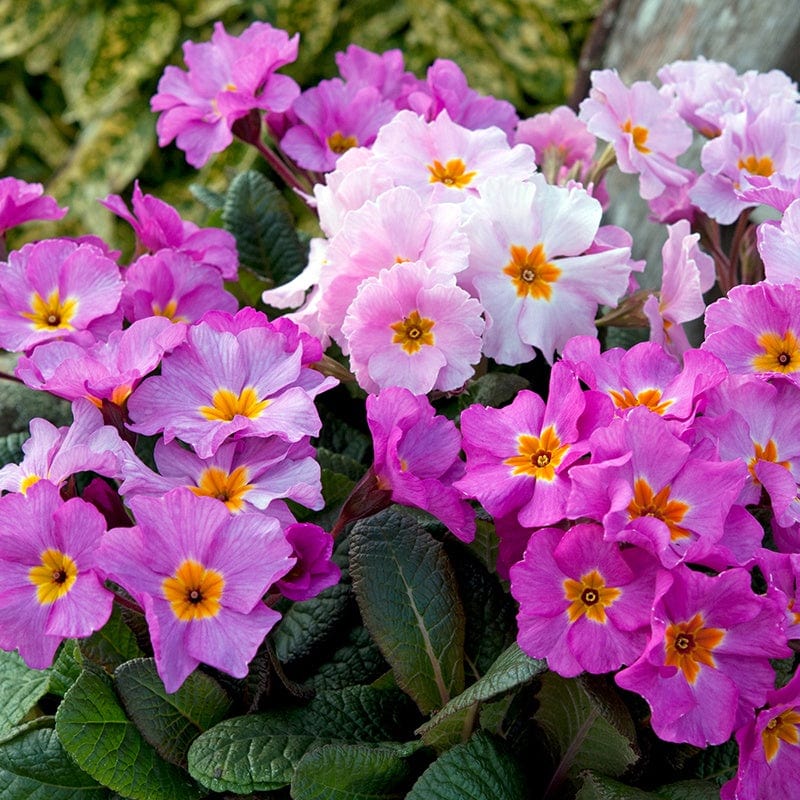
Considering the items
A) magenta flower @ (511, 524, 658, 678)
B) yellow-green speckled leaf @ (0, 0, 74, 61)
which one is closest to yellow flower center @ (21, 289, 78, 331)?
magenta flower @ (511, 524, 658, 678)

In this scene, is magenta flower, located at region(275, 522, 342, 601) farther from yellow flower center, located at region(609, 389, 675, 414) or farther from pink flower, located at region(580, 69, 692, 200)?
pink flower, located at region(580, 69, 692, 200)

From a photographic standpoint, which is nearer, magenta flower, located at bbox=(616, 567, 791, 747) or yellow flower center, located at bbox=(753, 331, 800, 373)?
magenta flower, located at bbox=(616, 567, 791, 747)

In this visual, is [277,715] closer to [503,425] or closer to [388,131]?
[503,425]

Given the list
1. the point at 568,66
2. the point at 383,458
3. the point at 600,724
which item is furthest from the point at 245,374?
the point at 568,66

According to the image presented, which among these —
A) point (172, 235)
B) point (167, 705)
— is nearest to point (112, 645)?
point (167, 705)

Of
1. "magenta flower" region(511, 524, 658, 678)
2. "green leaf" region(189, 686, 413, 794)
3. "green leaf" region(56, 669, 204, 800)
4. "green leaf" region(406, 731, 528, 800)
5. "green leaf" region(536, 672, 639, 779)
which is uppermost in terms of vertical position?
"magenta flower" region(511, 524, 658, 678)

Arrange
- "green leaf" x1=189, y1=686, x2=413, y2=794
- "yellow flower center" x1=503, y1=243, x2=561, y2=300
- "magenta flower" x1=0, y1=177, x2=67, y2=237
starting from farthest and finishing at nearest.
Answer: "magenta flower" x1=0, y1=177, x2=67, y2=237 → "yellow flower center" x1=503, y1=243, x2=561, y2=300 → "green leaf" x1=189, y1=686, x2=413, y2=794

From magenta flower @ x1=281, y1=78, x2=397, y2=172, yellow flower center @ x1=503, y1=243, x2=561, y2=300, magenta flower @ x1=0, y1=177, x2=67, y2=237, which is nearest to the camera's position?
yellow flower center @ x1=503, y1=243, x2=561, y2=300
